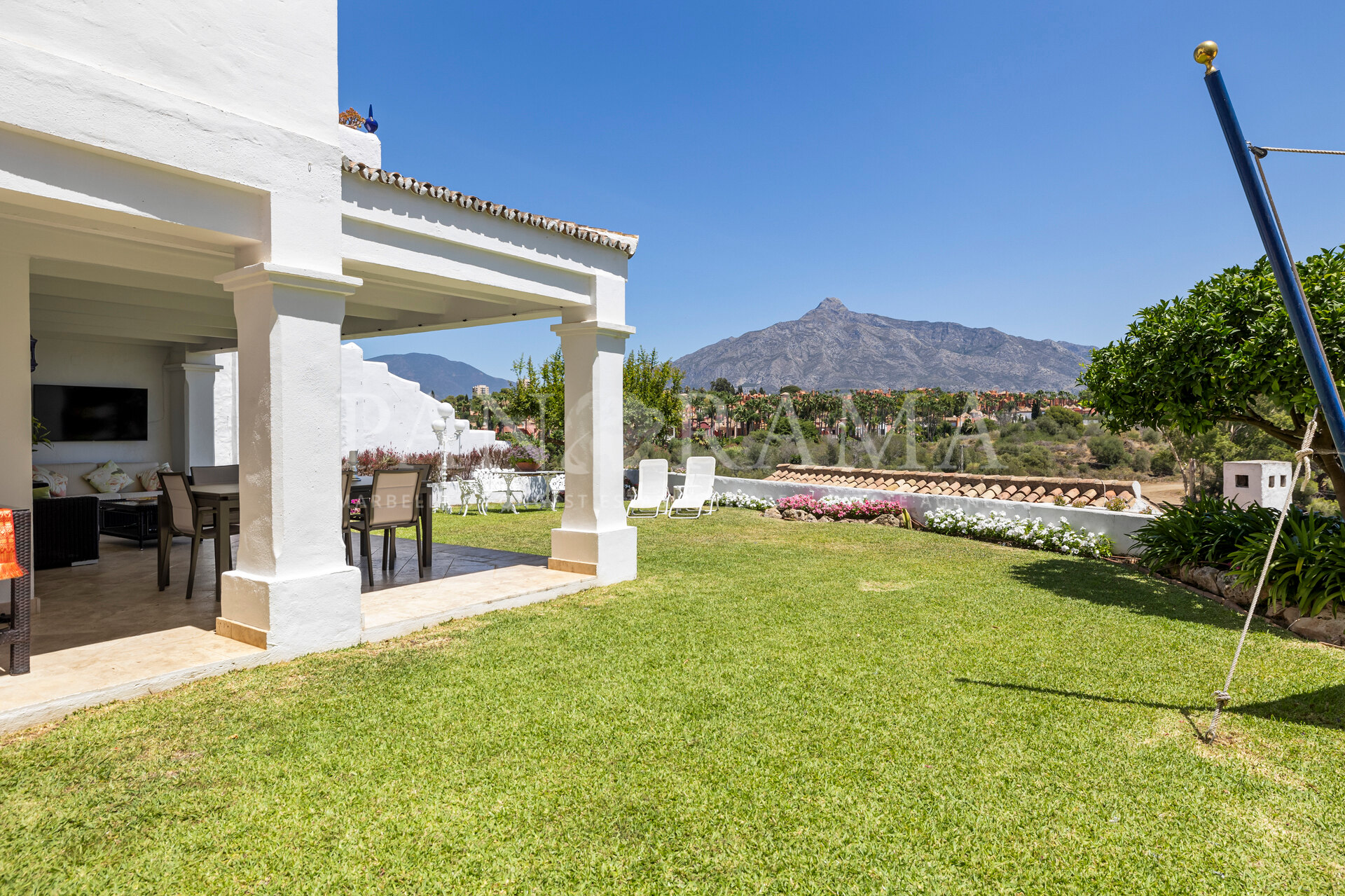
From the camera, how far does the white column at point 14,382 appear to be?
4918mm

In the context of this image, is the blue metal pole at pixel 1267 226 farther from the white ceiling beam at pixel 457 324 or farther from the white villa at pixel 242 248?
the white ceiling beam at pixel 457 324

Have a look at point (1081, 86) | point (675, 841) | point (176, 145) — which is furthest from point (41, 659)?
point (1081, 86)

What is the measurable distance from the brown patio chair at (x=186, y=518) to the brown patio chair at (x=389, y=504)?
3.39 ft

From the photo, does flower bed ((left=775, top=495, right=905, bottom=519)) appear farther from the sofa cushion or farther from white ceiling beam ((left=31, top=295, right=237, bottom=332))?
the sofa cushion

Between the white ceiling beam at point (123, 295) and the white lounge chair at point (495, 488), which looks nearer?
the white ceiling beam at point (123, 295)

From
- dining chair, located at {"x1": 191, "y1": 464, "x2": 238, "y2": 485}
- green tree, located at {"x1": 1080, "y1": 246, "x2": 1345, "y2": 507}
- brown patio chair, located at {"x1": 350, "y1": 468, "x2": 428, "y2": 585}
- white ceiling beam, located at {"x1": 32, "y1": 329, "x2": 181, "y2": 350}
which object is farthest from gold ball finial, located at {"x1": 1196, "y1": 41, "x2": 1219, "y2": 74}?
white ceiling beam, located at {"x1": 32, "y1": 329, "x2": 181, "y2": 350}

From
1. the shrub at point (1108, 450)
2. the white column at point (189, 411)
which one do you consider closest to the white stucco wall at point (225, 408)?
the white column at point (189, 411)

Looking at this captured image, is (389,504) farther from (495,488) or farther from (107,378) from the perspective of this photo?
(495,488)

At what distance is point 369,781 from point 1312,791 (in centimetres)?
374

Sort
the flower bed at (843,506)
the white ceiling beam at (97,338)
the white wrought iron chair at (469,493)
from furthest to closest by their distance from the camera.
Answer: the white wrought iron chair at (469,493), the flower bed at (843,506), the white ceiling beam at (97,338)

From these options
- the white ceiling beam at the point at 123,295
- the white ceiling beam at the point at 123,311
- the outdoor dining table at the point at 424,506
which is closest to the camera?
the outdoor dining table at the point at 424,506

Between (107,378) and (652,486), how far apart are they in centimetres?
814

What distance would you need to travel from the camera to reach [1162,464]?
23766 mm

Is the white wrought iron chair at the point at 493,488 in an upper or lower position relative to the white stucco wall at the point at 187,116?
lower
